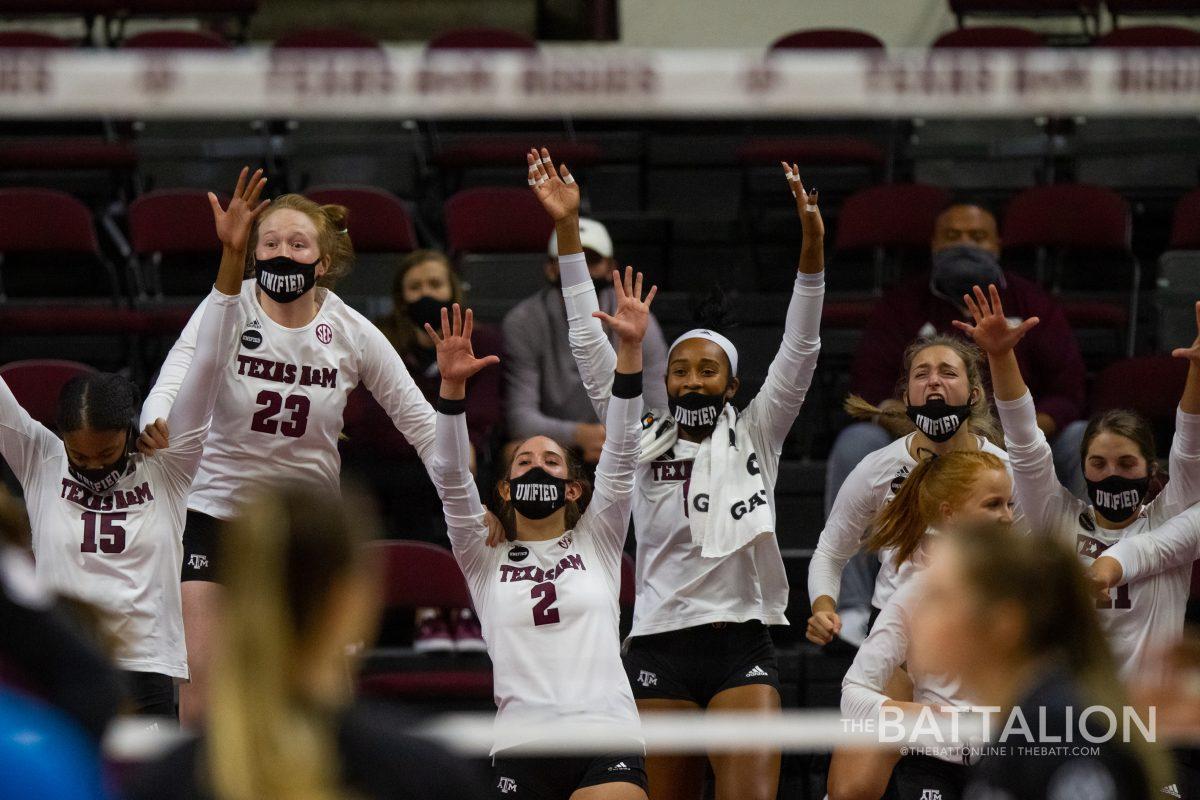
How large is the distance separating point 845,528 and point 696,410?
2.12ft

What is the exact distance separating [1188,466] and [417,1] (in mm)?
7619

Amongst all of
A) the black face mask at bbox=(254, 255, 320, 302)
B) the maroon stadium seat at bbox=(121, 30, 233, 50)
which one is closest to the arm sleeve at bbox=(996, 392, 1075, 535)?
the black face mask at bbox=(254, 255, 320, 302)

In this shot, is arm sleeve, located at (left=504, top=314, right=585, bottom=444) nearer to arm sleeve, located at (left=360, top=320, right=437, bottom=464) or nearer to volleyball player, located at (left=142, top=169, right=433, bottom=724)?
arm sleeve, located at (left=360, top=320, right=437, bottom=464)

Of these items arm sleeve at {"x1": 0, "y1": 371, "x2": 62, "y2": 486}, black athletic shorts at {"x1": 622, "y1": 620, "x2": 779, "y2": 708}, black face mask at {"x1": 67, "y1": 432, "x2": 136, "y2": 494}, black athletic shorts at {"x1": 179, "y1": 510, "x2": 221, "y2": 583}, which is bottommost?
black athletic shorts at {"x1": 622, "y1": 620, "x2": 779, "y2": 708}

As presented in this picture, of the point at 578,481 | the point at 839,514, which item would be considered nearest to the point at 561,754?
the point at 578,481

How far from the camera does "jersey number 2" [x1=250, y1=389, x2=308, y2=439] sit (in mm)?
5305

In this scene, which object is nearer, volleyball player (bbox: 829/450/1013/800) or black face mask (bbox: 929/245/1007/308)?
volleyball player (bbox: 829/450/1013/800)

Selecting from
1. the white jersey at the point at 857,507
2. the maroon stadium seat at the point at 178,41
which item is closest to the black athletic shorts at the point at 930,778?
the white jersey at the point at 857,507

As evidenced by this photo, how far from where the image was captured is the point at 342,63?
435cm

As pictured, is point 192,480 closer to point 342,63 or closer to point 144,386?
point 342,63

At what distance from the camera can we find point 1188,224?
8547 millimetres

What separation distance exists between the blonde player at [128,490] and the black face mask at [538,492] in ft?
3.37

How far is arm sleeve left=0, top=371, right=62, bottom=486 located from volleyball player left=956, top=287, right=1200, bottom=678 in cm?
303

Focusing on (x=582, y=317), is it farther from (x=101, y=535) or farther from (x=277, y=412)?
(x=101, y=535)
